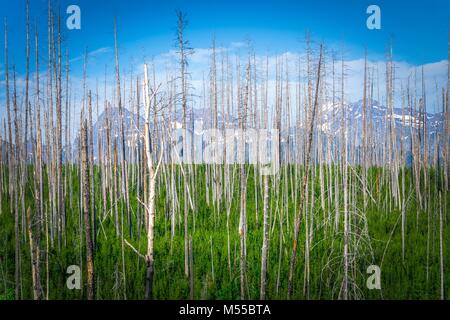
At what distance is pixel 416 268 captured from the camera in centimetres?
579

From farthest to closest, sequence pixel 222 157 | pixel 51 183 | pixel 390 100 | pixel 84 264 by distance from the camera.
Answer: pixel 222 157
pixel 390 100
pixel 51 183
pixel 84 264

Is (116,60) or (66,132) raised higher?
(116,60)

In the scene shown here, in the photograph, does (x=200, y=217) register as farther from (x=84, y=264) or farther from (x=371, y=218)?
(x=371, y=218)

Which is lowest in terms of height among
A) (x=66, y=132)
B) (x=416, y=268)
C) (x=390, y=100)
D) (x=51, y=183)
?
(x=416, y=268)

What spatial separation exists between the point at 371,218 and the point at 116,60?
6.76 m

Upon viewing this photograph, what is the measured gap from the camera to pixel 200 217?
8.28 meters

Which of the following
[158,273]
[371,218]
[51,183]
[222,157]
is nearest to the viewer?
[158,273]
